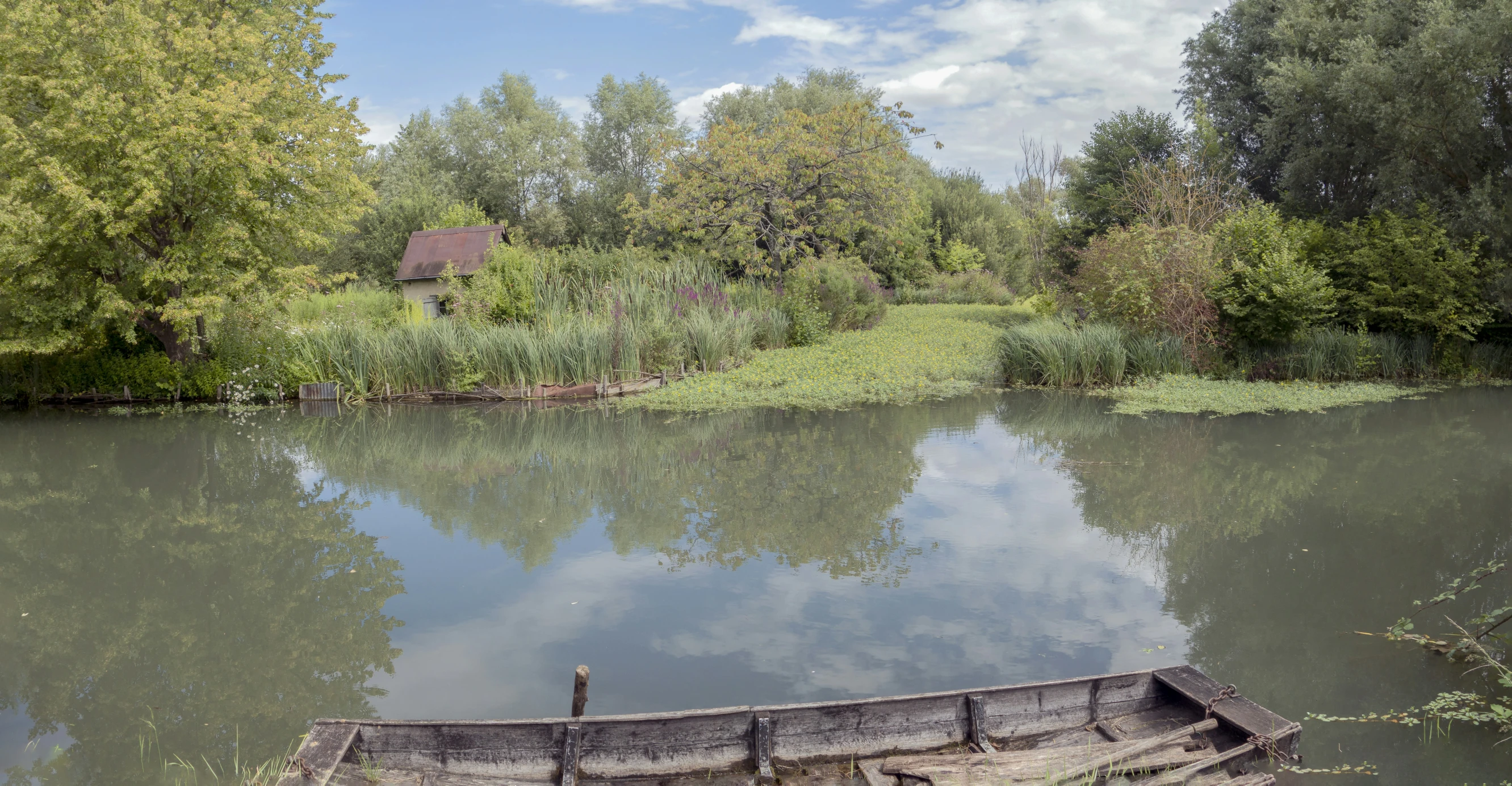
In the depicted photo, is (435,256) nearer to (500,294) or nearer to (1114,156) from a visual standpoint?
(500,294)

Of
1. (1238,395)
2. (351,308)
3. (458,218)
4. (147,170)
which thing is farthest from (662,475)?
(458,218)

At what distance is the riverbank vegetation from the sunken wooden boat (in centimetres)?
1059

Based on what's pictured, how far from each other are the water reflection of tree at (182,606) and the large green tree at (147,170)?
464 cm

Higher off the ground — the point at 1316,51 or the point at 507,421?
the point at 1316,51

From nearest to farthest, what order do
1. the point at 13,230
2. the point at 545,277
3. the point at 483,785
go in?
the point at 483,785 → the point at 13,230 → the point at 545,277

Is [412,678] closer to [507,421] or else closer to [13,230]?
[507,421]

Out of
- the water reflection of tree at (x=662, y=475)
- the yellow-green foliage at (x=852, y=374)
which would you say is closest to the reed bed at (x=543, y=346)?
the yellow-green foliage at (x=852, y=374)

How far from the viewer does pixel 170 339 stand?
667 inches

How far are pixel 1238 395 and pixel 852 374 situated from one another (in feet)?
21.3

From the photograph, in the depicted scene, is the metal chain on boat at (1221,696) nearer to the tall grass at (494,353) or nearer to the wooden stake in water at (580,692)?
the wooden stake in water at (580,692)

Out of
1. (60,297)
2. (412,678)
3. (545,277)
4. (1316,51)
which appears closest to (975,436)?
(412,678)

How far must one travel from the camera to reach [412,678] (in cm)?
548

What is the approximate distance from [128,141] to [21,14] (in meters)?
2.48

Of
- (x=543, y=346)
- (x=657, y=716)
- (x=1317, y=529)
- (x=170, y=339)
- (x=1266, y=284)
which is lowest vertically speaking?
(x=1317, y=529)
